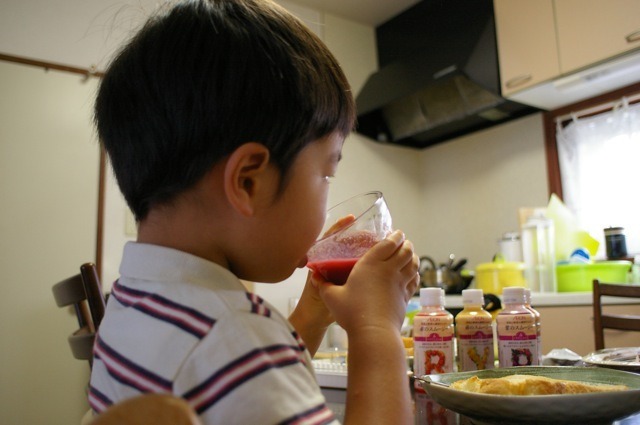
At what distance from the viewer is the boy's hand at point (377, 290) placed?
0.59 m

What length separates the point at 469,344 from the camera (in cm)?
79

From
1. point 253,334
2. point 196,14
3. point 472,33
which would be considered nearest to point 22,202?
point 196,14

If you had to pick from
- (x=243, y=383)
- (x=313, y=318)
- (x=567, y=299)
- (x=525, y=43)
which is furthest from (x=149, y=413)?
(x=525, y=43)

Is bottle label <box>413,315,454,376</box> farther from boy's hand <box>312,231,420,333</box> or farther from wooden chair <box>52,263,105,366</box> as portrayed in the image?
wooden chair <box>52,263,105,366</box>

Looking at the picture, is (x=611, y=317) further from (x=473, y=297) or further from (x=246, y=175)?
(x=246, y=175)

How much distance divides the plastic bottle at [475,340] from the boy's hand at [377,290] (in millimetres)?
190

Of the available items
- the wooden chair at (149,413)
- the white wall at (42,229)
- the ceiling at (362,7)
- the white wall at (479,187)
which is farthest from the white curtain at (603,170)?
the wooden chair at (149,413)

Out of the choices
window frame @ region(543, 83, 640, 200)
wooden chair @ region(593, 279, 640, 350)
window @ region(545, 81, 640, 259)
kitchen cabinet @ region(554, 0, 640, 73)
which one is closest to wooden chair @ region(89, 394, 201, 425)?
wooden chair @ region(593, 279, 640, 350)

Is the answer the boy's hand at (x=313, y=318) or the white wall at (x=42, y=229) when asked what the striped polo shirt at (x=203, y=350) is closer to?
the boy's hand at (x=313, y=318)

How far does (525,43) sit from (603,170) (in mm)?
781

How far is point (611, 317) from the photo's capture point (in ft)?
5.13

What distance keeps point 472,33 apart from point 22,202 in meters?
2.45

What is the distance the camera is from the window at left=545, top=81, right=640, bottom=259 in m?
2.49

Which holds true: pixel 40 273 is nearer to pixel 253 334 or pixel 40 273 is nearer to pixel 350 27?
pixel 253 334
